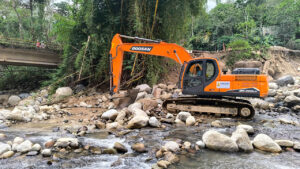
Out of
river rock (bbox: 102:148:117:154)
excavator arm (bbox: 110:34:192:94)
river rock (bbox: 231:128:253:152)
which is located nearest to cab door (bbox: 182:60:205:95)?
excavator arm (bbox: 110:34:192:94)

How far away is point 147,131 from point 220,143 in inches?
76.3

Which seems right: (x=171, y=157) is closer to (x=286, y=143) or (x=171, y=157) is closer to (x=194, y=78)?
(x=286, y=143)

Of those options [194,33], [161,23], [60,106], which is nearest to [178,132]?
[60,106]

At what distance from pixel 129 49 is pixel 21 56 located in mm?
10807

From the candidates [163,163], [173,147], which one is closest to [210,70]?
[173,147]

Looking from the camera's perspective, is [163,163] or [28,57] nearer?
[163,163]

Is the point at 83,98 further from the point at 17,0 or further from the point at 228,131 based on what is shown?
the point at 17,0

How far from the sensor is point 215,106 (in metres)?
6.73

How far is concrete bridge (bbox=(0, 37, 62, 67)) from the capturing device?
1432 cm

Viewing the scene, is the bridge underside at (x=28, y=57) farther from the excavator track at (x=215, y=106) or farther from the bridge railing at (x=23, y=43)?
the excavator track at (x=215, y=106)

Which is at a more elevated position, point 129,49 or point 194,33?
point 194,33

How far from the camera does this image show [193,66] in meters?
6.80

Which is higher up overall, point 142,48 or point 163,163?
point 142,48

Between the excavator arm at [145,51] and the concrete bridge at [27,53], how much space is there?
9.52m
